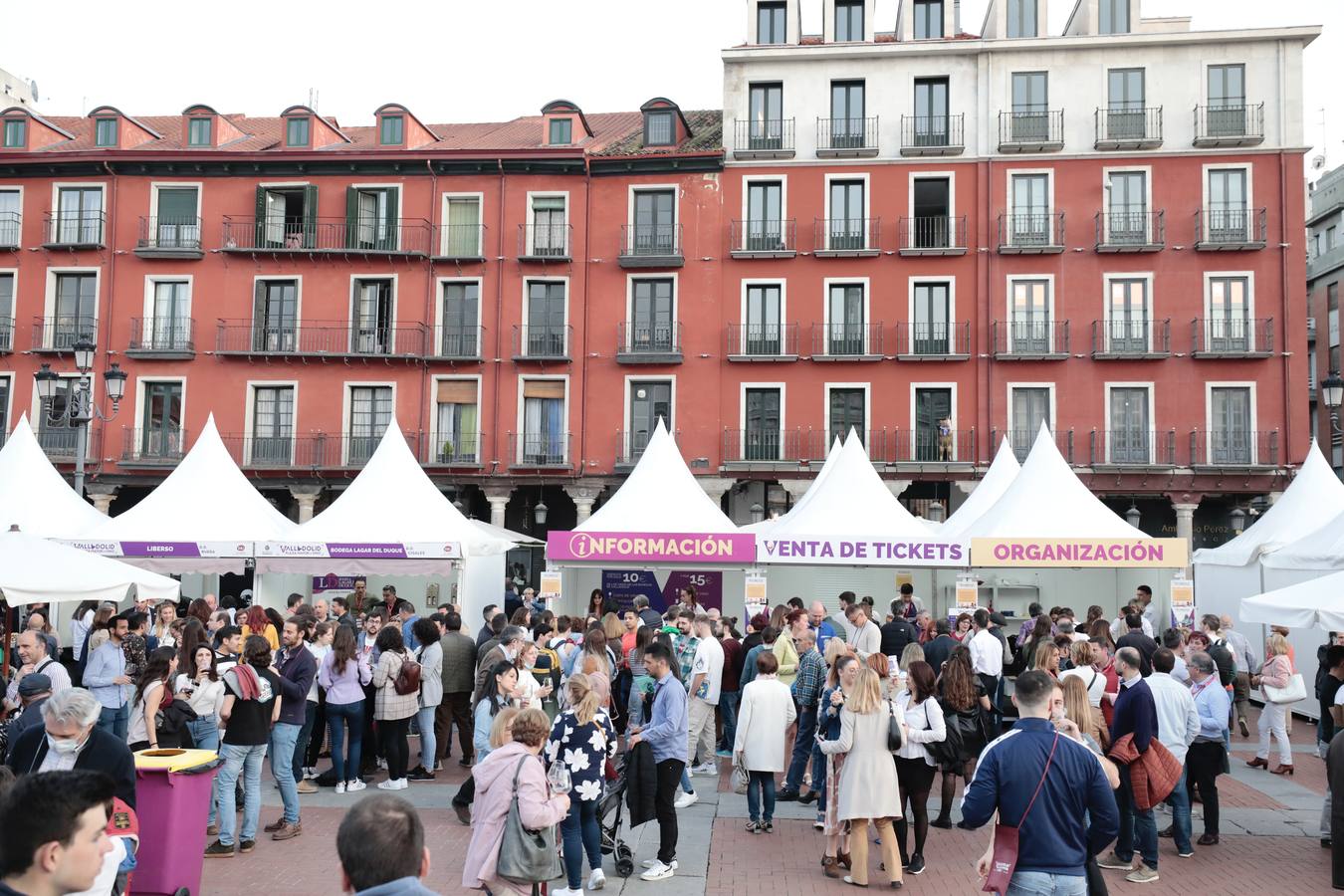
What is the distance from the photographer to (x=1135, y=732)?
8.33 meters

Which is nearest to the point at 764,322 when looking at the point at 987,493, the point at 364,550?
the point at 987,493

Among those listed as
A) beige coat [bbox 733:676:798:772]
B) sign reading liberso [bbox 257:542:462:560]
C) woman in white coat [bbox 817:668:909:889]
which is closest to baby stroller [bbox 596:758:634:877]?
beige coat [bbox 733:676:798:772]

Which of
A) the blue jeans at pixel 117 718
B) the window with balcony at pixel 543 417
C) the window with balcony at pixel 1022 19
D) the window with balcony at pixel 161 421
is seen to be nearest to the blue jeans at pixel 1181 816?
the blue jeans at pixel 117 718

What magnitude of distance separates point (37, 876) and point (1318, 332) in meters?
49.6

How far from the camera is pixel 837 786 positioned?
866 centimetres

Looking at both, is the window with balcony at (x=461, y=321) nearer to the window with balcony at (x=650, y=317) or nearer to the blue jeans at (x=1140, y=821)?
the window with balcony at (x=650, y=317)

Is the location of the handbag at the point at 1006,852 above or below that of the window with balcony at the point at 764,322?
below

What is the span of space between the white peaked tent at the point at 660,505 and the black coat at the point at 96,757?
12490 mm

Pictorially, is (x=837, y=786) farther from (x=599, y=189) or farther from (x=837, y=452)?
(x=599, y=189)

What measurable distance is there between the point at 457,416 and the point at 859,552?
18360mm

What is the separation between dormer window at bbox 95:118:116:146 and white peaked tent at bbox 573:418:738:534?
24.1m

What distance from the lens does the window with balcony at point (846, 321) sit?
32062 millimetres

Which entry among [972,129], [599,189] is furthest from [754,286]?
[972,129]

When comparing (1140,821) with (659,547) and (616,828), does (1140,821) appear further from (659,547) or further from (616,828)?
(659,547)
